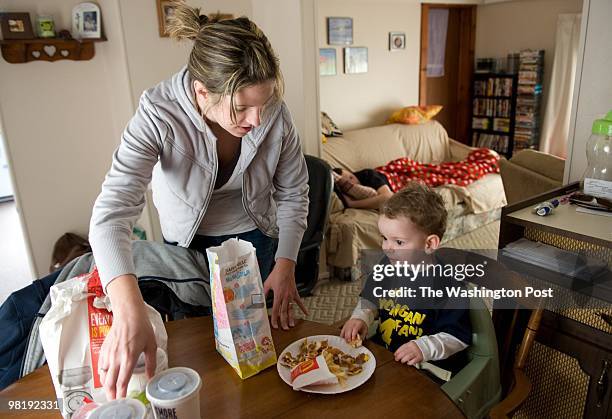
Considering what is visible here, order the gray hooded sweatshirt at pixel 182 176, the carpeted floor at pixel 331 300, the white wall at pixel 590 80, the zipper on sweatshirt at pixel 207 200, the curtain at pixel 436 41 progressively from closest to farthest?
the gray hooded sweatshirt at pixel 182 176 < the zipper on sweatshirt at pixel 207 200 < the white wall at pixel 590 80 < the carpeted floor at pixel 331 300 < the curtain at pixel 436 41

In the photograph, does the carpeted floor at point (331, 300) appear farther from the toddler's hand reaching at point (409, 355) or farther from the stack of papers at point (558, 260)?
the toddler's hand reaching at point (409, 355)

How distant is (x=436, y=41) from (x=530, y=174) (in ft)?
11.2

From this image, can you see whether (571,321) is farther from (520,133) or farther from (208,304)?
(520,133)

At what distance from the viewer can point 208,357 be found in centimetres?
112

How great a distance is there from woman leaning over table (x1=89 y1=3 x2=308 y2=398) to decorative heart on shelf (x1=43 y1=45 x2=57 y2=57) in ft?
5.97

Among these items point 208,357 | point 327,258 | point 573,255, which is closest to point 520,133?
point 327,258

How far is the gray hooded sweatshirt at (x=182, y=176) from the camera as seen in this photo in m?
1.05

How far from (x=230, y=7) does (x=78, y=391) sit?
255 centimetres

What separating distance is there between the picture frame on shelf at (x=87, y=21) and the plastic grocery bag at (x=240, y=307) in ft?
7.55

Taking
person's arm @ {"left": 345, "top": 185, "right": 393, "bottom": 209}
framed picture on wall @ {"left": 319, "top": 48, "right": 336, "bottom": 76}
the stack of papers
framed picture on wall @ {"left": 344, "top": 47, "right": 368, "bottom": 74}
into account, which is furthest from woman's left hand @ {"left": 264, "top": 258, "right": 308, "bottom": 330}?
framed picture on wall @ {"left": 344, "top": 47, "right": 368, "bottom": 74}

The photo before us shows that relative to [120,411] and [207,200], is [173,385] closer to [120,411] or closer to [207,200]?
[120,411]

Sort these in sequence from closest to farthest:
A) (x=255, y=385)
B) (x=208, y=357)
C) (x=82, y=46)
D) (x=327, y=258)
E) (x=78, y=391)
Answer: (x=78, y=391) → (x=255, y=385) → (x=208, y=357) → (x=82, y=46) → (x=327, y=258)

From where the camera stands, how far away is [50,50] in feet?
8.93

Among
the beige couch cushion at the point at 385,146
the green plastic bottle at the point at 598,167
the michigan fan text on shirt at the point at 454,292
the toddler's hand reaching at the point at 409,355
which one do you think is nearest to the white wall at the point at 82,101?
the beige couch cushion at the point at 385,146
